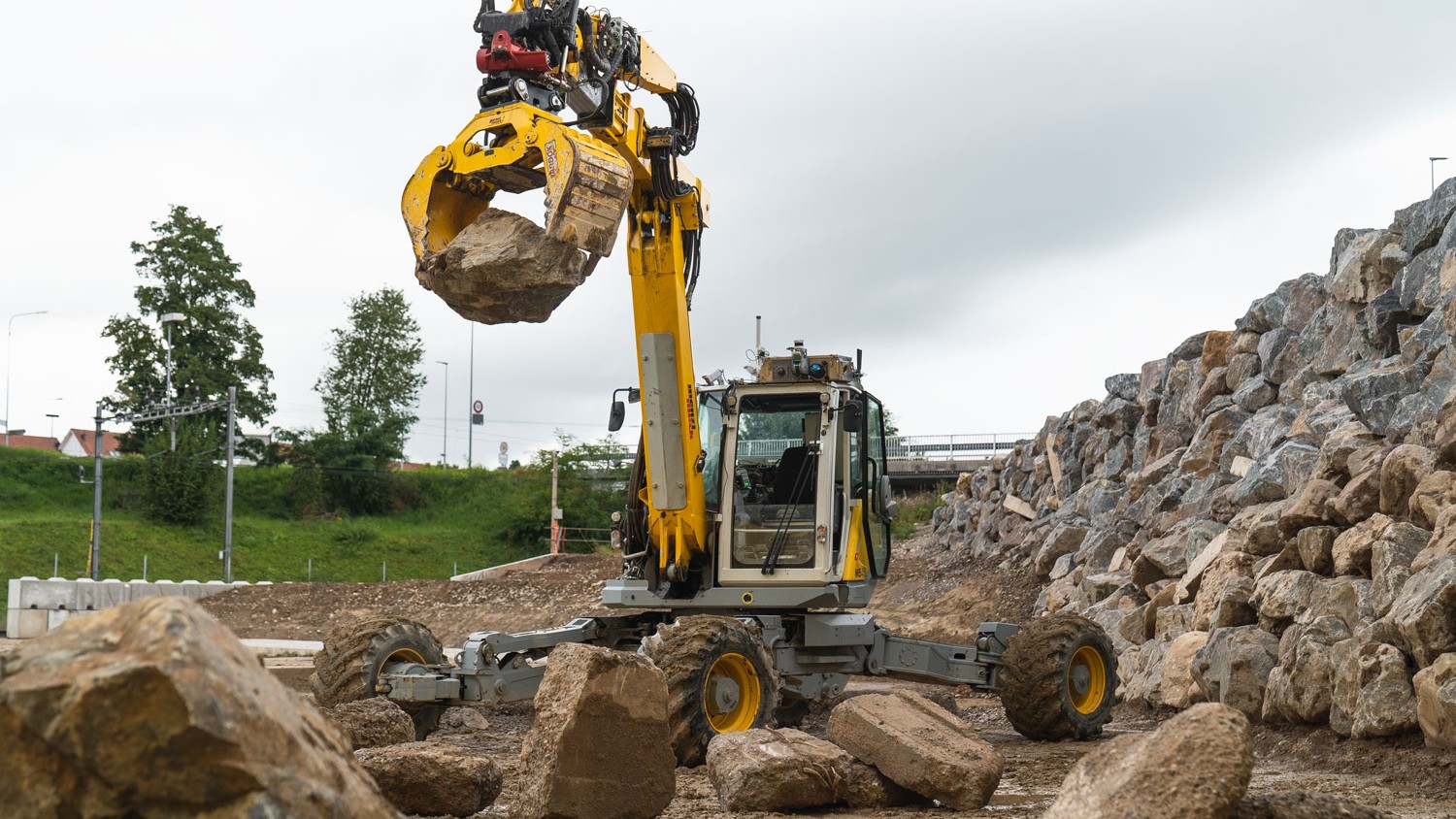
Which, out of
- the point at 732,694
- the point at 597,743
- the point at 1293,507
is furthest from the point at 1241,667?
the point at 597,743

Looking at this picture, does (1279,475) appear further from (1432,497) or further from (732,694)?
(732,694)

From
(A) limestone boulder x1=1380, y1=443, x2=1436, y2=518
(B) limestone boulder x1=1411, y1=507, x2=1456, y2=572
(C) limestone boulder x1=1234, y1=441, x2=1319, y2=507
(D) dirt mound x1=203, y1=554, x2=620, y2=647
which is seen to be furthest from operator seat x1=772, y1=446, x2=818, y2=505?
(D) dirt mound x1=203, y1=554, x2=620, y2=647

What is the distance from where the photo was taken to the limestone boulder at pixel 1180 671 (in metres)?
11.5

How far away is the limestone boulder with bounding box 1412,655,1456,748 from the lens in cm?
800

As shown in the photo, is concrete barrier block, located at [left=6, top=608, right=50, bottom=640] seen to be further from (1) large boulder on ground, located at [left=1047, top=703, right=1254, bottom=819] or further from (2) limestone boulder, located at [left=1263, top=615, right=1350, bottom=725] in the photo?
(1) large boulder on ground, located at [left=1047, top=703, right=1254, bottom=819]

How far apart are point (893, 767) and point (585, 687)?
1797mm

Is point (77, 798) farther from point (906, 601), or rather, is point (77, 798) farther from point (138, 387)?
point (138, 387)

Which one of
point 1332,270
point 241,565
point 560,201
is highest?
point 1332,270

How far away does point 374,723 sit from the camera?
7.78m

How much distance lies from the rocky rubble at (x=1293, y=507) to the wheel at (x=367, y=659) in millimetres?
5897

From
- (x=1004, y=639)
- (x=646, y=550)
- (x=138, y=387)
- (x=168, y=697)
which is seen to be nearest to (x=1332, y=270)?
(x=1004, y=639)

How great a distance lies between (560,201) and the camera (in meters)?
8.00

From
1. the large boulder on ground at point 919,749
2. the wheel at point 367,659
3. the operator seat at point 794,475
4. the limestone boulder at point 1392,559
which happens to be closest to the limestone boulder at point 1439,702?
the limestone boulder at point 1392,559

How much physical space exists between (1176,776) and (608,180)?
490cm
